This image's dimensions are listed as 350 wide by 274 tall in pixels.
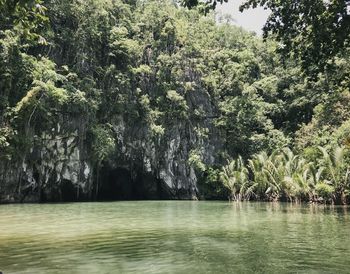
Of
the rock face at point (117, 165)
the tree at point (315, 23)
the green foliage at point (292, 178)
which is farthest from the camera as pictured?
the rock face at point (117, 165)

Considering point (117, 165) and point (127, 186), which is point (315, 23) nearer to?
point (117, 165)

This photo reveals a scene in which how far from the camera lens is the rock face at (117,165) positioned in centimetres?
2575

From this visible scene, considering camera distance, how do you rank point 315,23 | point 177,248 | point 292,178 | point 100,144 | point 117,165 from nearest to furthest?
point 315,23 < point 177,248 < point 292,178 < point 100,144 < point 117,165

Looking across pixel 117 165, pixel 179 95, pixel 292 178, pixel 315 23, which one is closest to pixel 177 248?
pixel 315 23

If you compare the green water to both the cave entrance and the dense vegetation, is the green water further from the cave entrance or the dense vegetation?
the cave entrance

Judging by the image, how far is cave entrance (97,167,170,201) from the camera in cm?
3272

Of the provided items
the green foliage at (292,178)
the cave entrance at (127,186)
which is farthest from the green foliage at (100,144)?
the green foliage at (292,178)

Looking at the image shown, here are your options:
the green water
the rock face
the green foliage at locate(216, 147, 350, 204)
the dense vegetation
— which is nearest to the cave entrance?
the rock face

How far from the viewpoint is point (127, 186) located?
116 feet

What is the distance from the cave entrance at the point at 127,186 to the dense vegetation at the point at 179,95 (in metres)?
3.25

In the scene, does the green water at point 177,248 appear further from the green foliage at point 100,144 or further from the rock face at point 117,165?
the green foliage at point 100,144

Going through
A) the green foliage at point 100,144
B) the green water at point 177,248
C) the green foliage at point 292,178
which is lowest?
the green water at point 177,248

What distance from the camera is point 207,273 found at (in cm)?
603

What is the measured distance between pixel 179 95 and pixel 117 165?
22.2 ft
